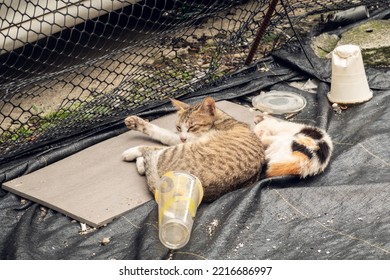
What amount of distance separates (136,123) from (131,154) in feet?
1.08

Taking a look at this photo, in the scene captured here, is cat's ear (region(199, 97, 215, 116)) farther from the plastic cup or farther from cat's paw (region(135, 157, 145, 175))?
the plastic cup

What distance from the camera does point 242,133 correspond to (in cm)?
395

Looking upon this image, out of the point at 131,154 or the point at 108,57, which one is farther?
the point at 108,57

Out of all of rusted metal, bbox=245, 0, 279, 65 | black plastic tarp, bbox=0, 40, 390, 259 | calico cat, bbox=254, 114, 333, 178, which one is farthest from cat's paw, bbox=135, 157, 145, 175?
rusted metal, bbox=245, 0, 279, 65

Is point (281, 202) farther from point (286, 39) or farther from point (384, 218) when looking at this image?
point (286, 39)

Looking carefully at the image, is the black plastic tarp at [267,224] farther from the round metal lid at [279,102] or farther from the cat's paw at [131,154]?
the round metal lid at [279,102]

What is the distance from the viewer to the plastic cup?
3207mm

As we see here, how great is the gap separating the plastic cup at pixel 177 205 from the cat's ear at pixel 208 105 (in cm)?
74

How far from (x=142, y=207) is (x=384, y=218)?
1163 millimetres

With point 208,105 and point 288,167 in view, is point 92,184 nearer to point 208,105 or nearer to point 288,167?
point 208,105

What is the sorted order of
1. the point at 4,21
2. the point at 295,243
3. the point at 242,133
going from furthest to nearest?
the point at 4,21 → the point at 242,133 → the point at 295,243

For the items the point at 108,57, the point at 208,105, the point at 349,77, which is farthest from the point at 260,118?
the point at 108,57

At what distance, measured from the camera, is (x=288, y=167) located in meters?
3.70

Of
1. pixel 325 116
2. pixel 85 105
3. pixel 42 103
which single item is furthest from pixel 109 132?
pixel 325 116
